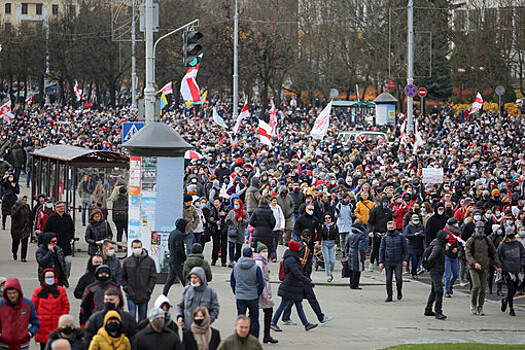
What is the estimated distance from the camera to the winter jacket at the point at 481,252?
1628 centimetres

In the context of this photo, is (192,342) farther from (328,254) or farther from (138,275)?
(328,254)

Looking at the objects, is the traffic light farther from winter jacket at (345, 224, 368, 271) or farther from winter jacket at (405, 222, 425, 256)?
winter jacket at (405, 222, 425, 256)

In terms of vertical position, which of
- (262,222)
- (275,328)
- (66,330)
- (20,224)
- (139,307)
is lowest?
(275,328)

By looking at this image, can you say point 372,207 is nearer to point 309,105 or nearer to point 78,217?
point 78,217

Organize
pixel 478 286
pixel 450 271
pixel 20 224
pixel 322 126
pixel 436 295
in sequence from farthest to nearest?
pixel 322 126 → pixel 20 224 → pixel 450 271 → pixel 478 286 → pixel 436 295

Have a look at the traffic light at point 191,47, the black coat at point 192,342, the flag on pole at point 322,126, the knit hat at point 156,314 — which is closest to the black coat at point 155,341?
the knit hat at point 156,314

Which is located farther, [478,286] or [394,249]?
[394,249]

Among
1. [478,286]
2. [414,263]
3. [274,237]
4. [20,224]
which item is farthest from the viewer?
[274,237]

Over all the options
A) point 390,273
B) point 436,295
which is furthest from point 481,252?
point 390,273

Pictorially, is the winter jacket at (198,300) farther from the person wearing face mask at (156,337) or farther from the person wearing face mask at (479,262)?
the person wearing face mask at (479,262)

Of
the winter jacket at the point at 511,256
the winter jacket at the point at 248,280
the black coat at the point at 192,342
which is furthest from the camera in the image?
the winter jacket at the point at 511,256

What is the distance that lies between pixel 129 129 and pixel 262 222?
15.1 ft

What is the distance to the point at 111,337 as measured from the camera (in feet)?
32.3

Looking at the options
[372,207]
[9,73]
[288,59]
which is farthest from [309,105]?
[372,207]
